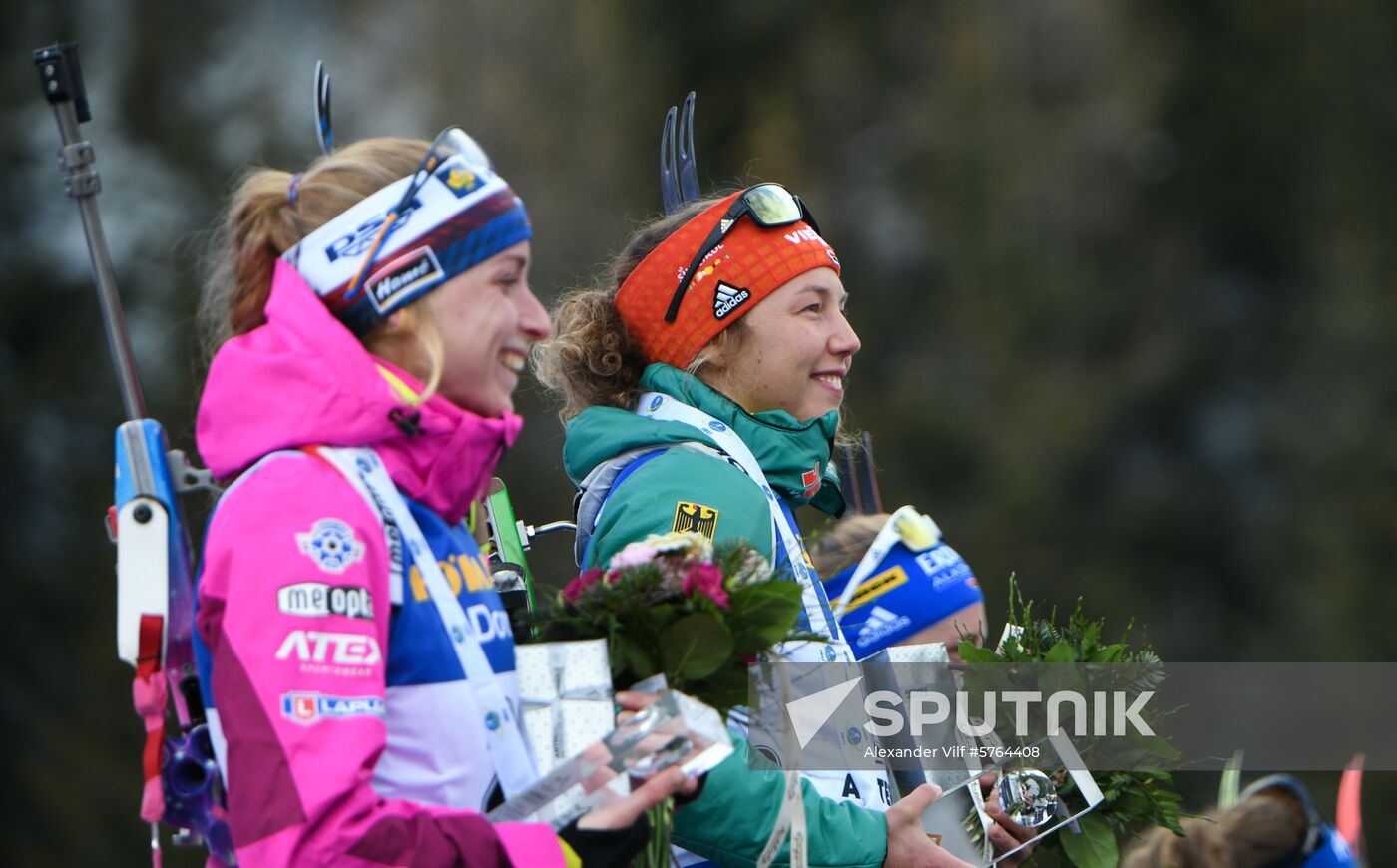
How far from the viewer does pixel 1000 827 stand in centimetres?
395

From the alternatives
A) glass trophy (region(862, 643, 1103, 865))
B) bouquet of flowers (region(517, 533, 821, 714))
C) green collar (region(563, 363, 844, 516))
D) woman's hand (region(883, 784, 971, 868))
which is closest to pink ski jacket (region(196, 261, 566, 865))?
bouquet of flowers (region(517, 533, 821, 714))

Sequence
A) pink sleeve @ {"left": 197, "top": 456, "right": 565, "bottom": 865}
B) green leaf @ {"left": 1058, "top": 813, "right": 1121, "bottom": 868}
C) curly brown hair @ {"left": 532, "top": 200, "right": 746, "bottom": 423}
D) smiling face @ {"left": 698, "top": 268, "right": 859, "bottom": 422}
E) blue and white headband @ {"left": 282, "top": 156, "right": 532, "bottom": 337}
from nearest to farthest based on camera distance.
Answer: pink sleeve @ {"left": 197, "top": 456, "right": 565, "bottom": 865}, blue and white headband @ {"left": 282, "top": 156, "right": 532, "bottom": 337}, green leaf @ {"left": 1058, "top": 813, "right": 1121, "bottom": 868}, smiling face @ {"left": 698, "top": 268, "right": 859, "bottom": 422}, curly brown hair @ {"left": 532, "top": 200, "right": 746, "bottom": 423}

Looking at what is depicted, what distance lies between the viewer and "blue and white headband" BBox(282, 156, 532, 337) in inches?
112

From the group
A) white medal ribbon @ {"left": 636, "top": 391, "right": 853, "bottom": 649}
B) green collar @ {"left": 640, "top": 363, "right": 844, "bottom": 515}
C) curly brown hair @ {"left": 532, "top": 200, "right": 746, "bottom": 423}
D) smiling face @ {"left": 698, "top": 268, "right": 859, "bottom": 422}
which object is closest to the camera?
white medal ribbon @ {"left": 636, "top": 391, "right": 853, "bottom": 649}

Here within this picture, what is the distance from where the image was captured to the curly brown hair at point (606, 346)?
4.27m

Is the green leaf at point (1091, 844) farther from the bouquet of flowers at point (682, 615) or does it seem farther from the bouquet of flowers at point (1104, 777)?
the bouquet of flowers at point (682, 615)

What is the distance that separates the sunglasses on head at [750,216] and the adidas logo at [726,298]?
0.27ft

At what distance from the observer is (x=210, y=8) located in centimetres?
1487

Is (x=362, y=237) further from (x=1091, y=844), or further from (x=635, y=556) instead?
(x=1091, y=844)

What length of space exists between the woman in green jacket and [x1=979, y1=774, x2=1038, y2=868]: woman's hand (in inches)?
0.8

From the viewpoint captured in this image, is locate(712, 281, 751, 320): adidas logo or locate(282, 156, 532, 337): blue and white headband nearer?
locate(282, 156, 532, 337): blue and white headband

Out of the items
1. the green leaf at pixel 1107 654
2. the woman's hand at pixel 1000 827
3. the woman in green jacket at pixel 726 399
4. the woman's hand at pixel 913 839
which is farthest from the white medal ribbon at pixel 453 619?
the green leaf at pixel 1107 654

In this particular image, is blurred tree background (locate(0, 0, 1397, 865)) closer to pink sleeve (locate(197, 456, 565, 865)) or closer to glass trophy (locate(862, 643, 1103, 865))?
glass trophy (locate(862, 643, 1103, 865))

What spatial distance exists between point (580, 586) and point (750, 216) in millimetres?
1395
